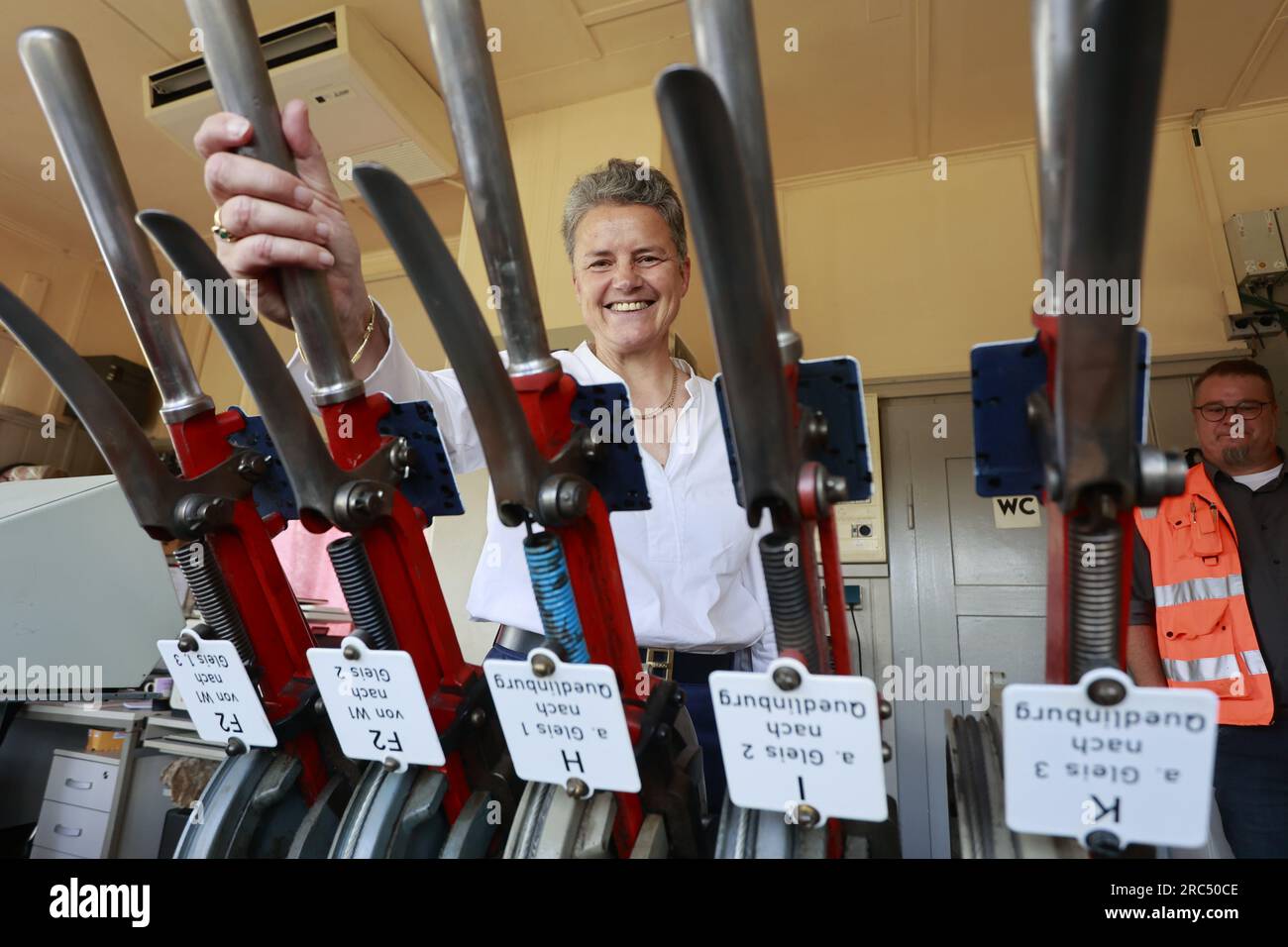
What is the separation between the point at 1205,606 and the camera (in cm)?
192

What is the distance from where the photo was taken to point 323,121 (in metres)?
2.61

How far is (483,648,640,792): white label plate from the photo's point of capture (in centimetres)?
43

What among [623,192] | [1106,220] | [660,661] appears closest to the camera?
[1106,220]

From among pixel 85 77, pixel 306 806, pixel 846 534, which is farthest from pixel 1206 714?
pixel 846 534

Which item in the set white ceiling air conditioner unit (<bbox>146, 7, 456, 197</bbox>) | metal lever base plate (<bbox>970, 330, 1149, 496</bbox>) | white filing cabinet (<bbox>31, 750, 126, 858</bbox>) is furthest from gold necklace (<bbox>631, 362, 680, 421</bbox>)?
white filing cabinet (<bbox>31, 750, 126, 858</bbox>)

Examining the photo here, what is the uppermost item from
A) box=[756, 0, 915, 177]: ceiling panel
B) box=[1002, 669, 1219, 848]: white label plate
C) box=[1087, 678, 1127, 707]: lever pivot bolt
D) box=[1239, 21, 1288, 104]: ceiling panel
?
box=[756, 0, 915, 177]: ceiling panel

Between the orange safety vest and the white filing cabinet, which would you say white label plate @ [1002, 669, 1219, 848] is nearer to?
the orange safety vest

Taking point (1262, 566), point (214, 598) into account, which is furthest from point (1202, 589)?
point (214, 598)

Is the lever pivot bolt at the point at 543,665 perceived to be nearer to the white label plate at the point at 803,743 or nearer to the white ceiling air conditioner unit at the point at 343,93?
the white label plate at the point at 803,743

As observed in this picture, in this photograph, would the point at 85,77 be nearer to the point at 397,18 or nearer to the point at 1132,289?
the point at 1132,289

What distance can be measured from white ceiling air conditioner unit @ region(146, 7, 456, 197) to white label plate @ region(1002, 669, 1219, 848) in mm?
2522

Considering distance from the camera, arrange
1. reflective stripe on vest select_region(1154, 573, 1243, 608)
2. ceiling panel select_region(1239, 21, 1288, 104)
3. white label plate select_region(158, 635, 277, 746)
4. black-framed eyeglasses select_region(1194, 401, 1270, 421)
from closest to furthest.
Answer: white label plate select_region(158, 635, 277, 746), reflective stripe on vest select_region(1154, 573, 1243, 608), black-framed eyeglasses select_region(1194, 401, 1270, 421), ceiling panel select_region(1239, 21, 1288, 104)

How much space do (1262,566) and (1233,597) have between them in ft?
0.48

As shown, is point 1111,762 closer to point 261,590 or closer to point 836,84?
point 261,590
